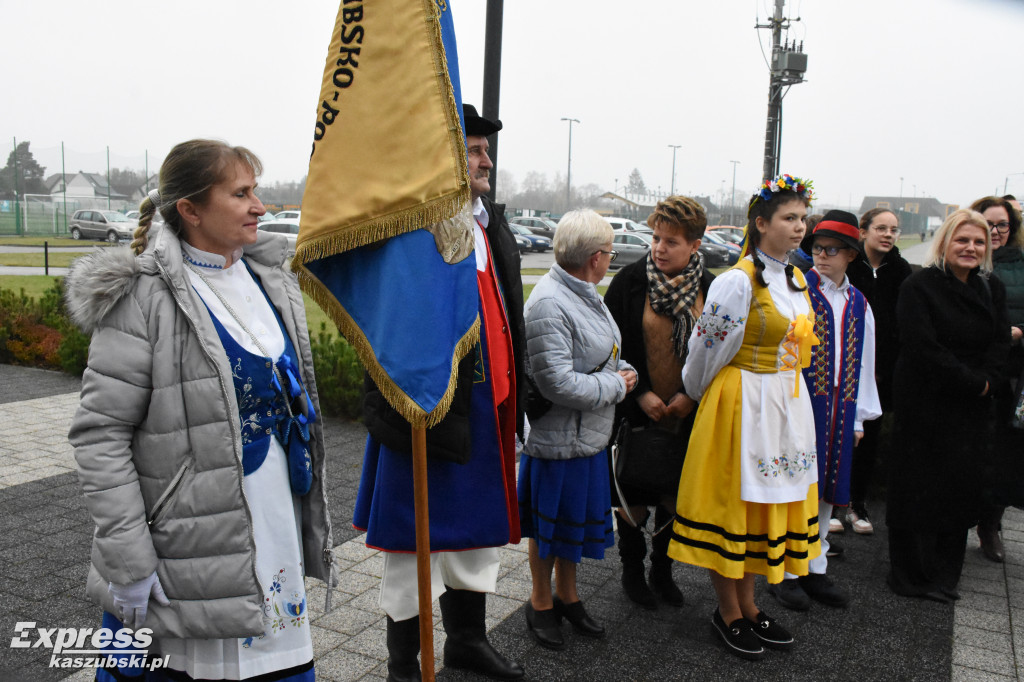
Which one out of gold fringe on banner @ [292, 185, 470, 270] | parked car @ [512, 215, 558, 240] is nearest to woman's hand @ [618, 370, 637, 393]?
gold fringe on banner @ [292, 185, 470, 270]

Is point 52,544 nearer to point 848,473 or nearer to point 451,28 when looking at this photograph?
point 451,28

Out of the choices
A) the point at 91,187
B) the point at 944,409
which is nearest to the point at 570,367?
the point at 944,409

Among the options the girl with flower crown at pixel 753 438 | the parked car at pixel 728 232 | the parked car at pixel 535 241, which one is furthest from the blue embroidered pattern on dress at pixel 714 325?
the parked car at pixel 728 232

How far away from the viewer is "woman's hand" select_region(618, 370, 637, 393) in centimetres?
387

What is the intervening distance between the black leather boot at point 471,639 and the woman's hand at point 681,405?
4.35 feet

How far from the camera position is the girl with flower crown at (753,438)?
3775 mm

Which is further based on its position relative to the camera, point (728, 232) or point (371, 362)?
point (728, 232)

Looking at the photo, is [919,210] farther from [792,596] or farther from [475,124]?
[475,124]

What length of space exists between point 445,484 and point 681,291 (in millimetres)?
1642

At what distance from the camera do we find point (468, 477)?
326 cm

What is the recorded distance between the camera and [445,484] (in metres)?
3.24

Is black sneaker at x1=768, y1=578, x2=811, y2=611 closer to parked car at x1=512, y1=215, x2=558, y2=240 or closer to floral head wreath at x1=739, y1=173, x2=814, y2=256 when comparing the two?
floral head wreath at x1=739, y1=173, x2=814, y2=256

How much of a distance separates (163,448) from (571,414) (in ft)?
6.22

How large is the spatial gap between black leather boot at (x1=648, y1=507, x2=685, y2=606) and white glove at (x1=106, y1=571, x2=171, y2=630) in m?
2.67
